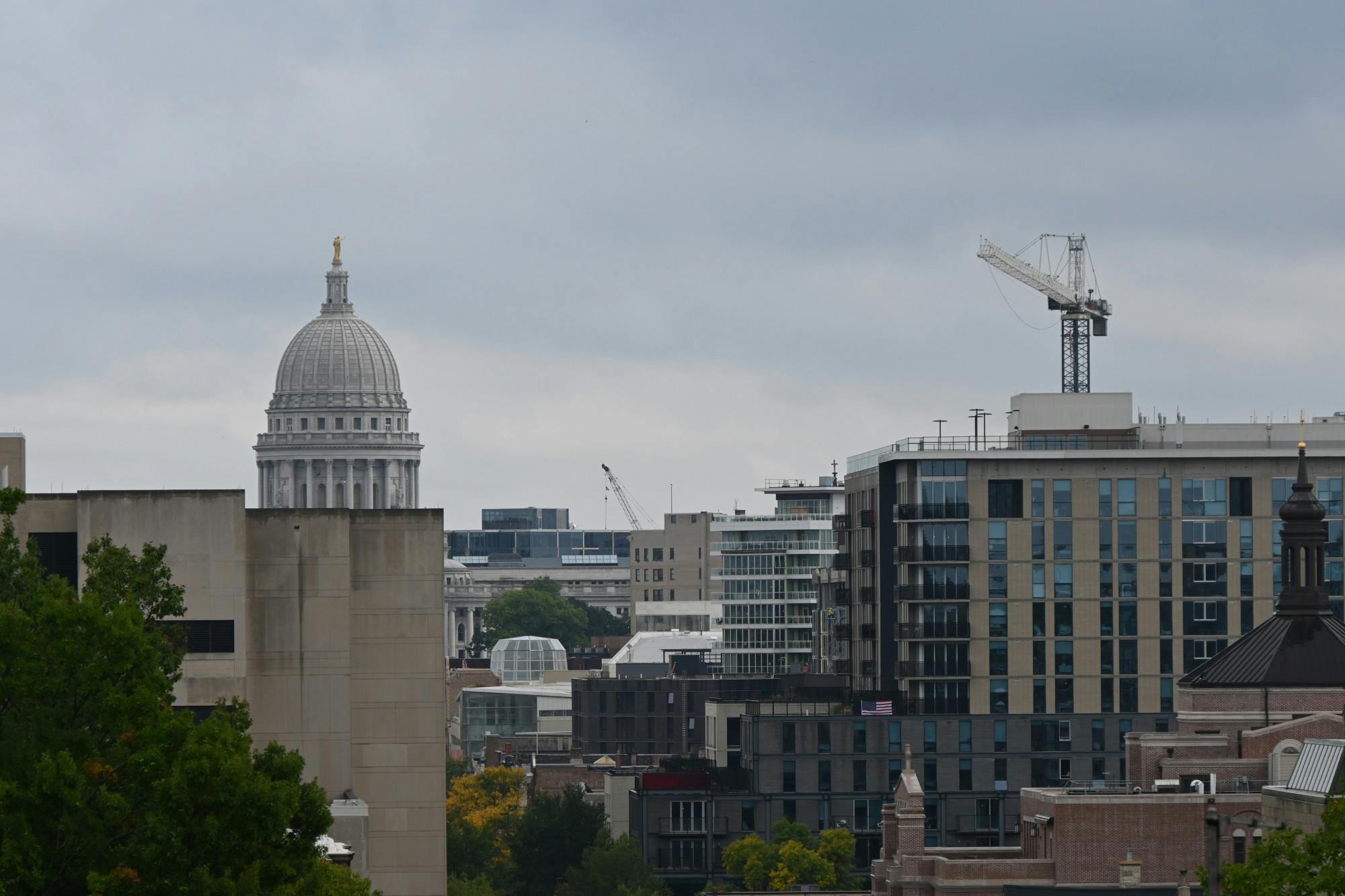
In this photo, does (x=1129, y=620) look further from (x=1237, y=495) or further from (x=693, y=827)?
(x=693, y=827)

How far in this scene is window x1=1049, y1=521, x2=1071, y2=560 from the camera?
6156 inches

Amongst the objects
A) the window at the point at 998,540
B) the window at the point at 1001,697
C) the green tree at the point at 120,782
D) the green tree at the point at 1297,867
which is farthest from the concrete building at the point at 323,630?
the window at the point at 998,540

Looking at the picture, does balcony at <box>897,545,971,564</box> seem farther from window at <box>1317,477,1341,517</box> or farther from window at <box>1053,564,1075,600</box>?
window at <box>1317,477,1341,517</box>

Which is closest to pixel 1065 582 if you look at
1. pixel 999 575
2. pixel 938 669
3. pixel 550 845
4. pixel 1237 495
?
pixel 999 575

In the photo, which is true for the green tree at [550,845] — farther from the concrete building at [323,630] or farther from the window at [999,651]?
the concrete building at [323,630]

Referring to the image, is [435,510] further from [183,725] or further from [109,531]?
[183,725]

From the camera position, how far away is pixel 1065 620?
15600cm

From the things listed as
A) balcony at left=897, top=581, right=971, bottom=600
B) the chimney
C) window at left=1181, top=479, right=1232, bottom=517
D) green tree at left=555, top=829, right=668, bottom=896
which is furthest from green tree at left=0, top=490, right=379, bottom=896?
window at left=1181, top=479, right=1232, bottom=517

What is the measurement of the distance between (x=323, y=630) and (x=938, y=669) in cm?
7787

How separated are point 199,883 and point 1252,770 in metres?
63.1

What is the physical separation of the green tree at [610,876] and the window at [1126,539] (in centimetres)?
2804

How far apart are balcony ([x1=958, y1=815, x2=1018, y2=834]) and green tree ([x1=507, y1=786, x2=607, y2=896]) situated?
68.7ft

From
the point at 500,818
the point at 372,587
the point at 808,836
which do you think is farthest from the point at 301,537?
the point at 500,818

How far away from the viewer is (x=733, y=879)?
513ft
